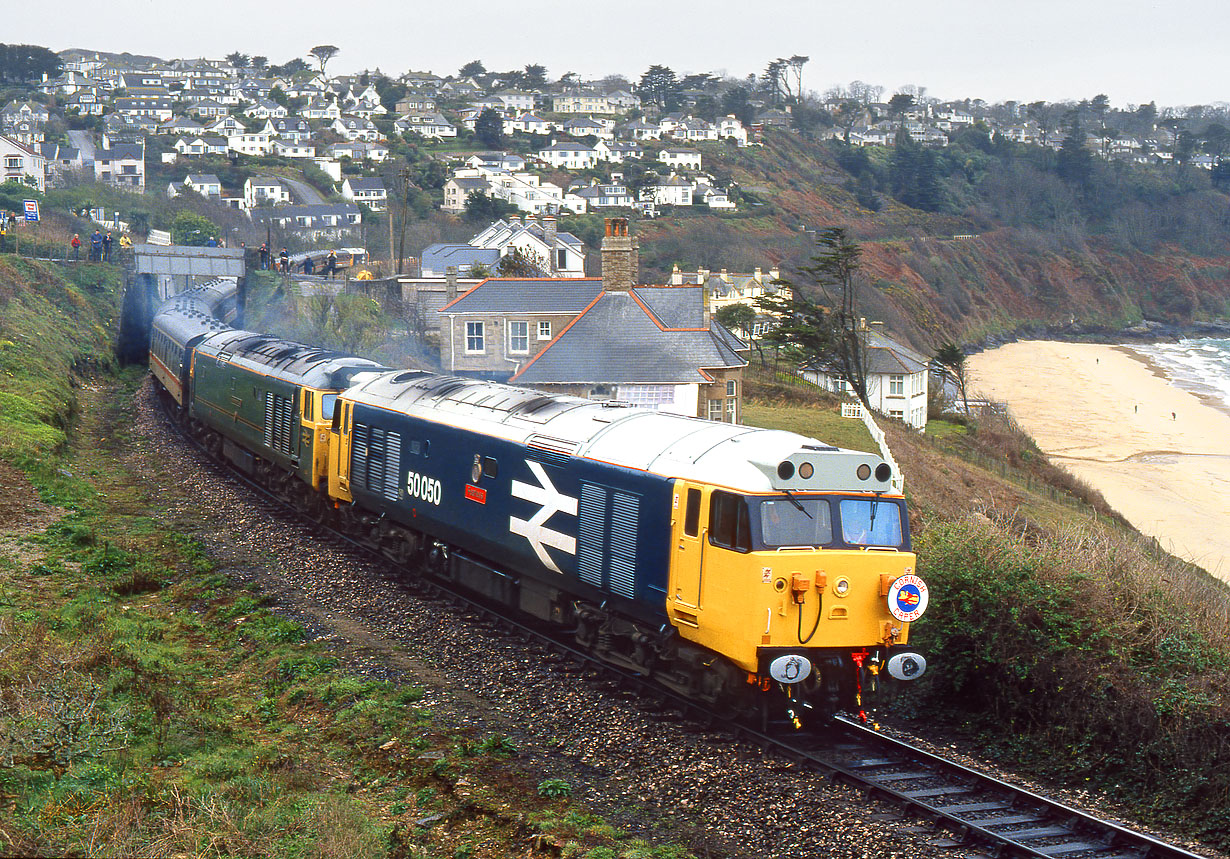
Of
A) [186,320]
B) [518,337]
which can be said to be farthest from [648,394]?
[186,320]

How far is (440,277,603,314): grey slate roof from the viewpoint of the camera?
145 feet

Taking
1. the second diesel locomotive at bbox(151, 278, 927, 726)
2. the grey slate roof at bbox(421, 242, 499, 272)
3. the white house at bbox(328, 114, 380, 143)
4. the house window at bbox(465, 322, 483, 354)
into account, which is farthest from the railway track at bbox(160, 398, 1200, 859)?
the white house at bbox(328, 114, 380, 143)

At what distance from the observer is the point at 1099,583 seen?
1328 centimetres

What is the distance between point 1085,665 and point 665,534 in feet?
16.4

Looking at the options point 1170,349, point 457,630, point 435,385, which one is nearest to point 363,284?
point 435,385

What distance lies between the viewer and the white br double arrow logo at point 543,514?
14.7 metres

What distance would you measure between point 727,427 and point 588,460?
6.20 ft

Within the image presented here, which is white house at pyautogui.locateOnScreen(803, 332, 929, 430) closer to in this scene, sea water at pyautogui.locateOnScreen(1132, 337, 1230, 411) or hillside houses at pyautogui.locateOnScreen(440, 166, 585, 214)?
sea water at pyautogui.locateOnScreen(1132, 337, 1230, 411)

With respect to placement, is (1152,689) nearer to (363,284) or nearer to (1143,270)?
(363,284)

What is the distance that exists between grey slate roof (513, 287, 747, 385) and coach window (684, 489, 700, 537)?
26093mm

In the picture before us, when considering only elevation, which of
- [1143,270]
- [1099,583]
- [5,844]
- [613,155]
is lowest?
[5,844]

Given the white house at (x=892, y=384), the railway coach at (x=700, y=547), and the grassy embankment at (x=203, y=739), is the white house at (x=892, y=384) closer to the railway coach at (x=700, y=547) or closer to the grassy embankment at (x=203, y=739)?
the railway coach at (x=700, y=547)

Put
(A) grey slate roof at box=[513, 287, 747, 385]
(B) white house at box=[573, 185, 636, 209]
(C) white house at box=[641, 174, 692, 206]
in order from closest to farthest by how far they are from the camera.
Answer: (A) grey slate roof at box=[513, 287, 747, 385] → (B) white house at box=[573, 185, 636, 209] → (C) white house at box=[641, 174, 692, 206]

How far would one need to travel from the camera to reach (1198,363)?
103750 millimetres
